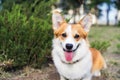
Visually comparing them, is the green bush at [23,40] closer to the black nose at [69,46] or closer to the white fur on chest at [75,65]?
the white fur on chest at [75,65]

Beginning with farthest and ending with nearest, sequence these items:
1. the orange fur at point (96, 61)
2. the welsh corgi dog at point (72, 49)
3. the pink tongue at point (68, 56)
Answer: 1. the orange fur at point (96, 61)
2. the pink tongue at point (68, 56)
3. the welsh corgi dog at point (72, 49)

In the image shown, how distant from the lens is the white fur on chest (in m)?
5.73

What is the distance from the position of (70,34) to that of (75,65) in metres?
0.56

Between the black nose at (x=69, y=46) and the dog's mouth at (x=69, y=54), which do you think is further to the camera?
the dog's mouth at (x=69, y=54)

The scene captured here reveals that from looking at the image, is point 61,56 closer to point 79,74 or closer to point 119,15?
point 79,74

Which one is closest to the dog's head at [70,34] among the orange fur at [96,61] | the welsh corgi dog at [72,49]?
the welsh corgi dog at [72,49]

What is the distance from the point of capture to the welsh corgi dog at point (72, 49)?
5512 millimetres

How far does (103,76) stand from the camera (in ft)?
22.4

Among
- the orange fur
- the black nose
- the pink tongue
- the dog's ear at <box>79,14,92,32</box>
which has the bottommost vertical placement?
the orange fur

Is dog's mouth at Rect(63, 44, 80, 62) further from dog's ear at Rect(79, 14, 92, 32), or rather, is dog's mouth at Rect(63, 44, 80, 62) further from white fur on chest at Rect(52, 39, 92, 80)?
dog's ear at Rect(79, 14, 92, 32)

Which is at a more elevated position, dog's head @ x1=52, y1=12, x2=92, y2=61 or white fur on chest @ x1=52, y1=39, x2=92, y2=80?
dog's head @ x1=52, y1=12, x2=92, y2=61

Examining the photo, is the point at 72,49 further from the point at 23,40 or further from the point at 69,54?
the point at 23,40

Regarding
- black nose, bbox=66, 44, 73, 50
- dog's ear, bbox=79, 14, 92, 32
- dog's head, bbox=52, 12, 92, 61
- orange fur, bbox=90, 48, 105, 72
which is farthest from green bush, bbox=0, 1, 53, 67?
black nose, bbox=66, 44, 73, 50

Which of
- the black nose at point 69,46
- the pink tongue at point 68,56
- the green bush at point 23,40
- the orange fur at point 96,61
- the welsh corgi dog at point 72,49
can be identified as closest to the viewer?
the black nose at point 69,46
